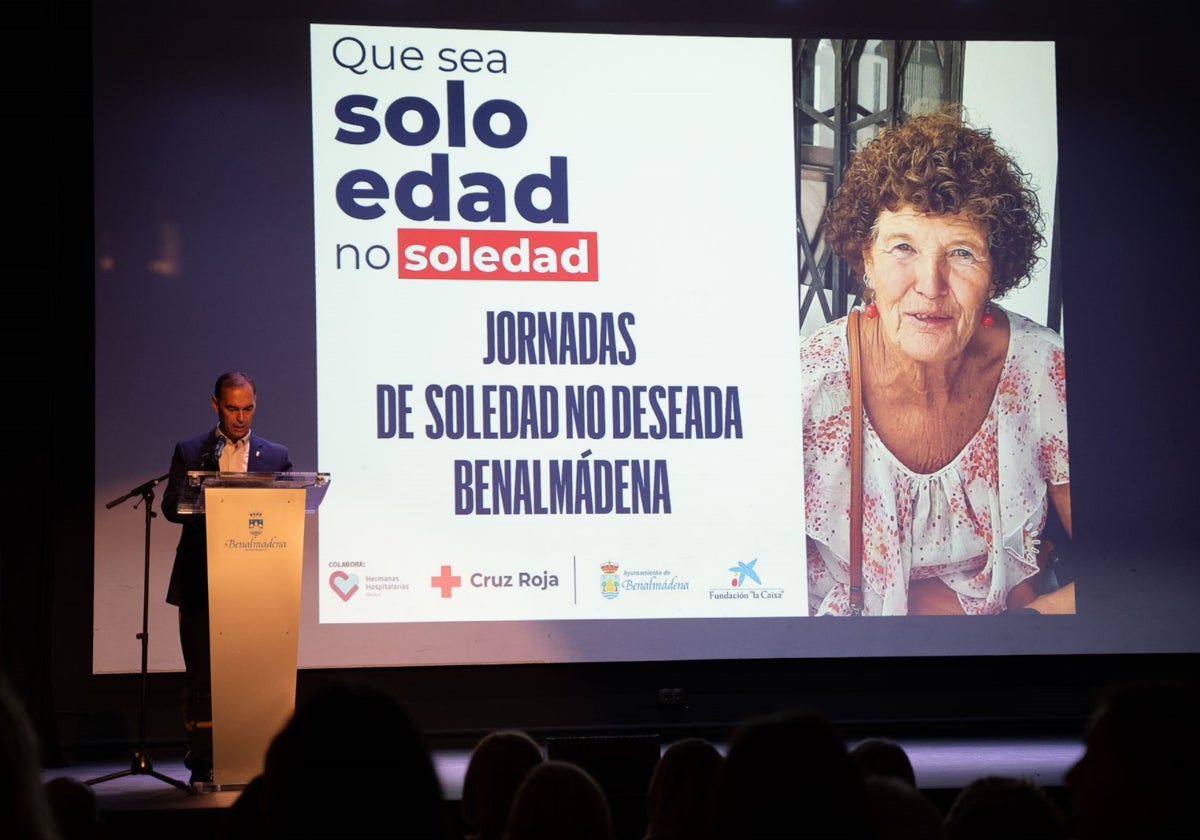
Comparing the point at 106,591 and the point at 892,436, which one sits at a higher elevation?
the point at 892,436

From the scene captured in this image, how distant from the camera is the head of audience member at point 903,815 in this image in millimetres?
1788

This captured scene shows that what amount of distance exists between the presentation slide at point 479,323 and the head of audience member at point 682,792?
138 inches

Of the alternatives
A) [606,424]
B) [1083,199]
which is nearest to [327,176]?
[606,424]

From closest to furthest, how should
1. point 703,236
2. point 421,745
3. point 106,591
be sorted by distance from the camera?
1. point 421,745
2. point 106,591
3. point 703,236

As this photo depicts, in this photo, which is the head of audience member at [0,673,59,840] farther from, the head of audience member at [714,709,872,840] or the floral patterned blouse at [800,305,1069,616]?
the floral patterned blouse at [800,305,1069,616]

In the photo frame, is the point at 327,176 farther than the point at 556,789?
Yes

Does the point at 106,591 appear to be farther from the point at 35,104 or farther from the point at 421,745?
the point at 421,745

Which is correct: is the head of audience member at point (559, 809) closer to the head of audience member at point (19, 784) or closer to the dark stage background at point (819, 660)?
the head of audience member at point (19, 784)

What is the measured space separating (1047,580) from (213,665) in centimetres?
377

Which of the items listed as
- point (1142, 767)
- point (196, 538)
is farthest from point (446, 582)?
point (1142, 767)

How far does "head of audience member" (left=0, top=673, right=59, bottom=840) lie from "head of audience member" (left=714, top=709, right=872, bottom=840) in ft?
2.32

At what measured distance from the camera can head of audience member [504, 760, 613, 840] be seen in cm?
190

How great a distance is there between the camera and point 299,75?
5.83m

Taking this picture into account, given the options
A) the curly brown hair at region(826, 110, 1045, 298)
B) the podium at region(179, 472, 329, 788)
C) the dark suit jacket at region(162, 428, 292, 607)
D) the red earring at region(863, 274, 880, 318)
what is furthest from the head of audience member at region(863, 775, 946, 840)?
the curly brown hair at region(826, 110, 1045, 298)
